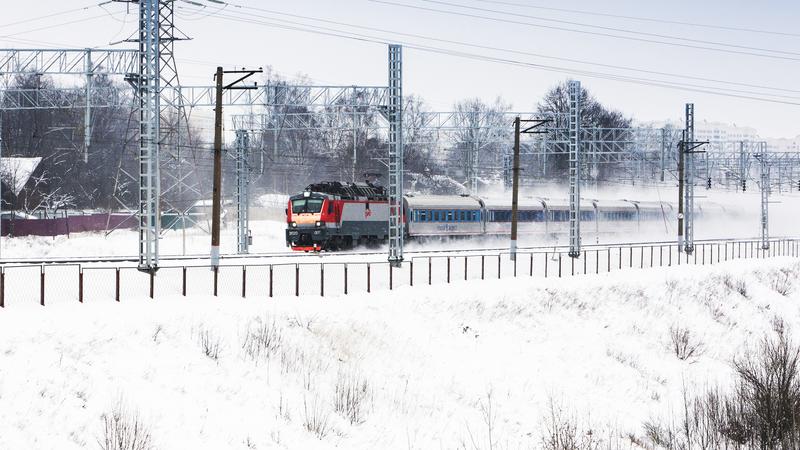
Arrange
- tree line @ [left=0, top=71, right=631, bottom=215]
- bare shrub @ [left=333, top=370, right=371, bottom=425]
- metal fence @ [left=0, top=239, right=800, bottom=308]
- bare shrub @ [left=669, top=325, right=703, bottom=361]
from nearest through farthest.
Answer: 1. bare shrub @ [left=333, top=370, right=371, bottom=425]
2. metal fence @ [left=0, top=239, right=800, bottom=308]
3. bare shrub @ [left=669, top=325, right=703, bottom=361]
4. tree line @ [left=0, top=71, right=631, bottom=215]

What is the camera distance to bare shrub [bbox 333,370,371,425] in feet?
62.4

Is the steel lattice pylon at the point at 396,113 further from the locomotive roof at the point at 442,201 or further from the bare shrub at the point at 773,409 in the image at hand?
the bare shrub at the point at 773,409

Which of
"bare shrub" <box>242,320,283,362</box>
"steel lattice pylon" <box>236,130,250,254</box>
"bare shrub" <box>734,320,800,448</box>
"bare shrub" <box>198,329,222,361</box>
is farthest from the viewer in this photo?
"steel lattice pylon" <box>236,130,250,254</box>

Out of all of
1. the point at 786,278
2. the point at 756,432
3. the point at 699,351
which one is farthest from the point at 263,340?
the point at 786,278

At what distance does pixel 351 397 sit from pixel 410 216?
2844cm

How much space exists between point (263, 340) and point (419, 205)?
27942mm

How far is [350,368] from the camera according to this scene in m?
21.4

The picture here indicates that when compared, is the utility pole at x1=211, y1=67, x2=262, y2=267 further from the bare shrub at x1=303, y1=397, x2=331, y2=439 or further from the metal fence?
the bare shrub at x1=303, y1=397, x2=331, y2=439

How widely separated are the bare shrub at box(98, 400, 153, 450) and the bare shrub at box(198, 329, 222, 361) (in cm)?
342

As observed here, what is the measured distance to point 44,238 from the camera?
5006 centimetres

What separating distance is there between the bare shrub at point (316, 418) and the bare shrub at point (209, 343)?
2.34 meters

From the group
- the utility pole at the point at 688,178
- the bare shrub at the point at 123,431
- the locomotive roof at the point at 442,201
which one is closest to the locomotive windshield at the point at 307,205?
the locomotive roof at the point at 442,201

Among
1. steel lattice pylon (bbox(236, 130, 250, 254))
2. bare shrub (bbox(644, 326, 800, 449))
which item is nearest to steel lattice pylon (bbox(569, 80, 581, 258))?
steel lattice pylon (bbox(236, 130, 250, 254))

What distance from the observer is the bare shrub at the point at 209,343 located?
19.8 meters
